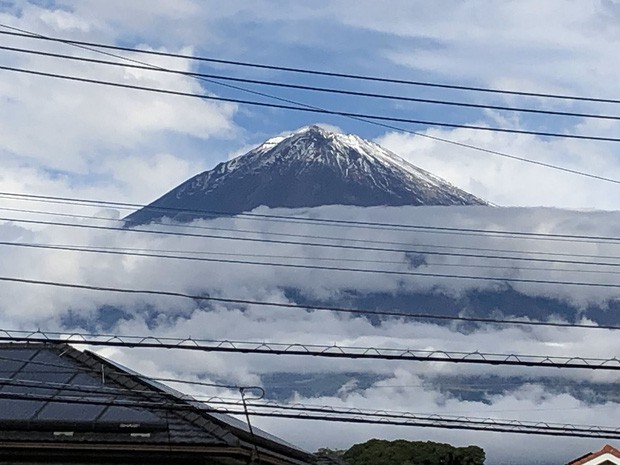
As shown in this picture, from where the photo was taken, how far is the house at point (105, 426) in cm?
1783

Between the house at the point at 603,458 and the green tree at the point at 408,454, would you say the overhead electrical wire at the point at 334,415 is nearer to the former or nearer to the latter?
the house at the point at 603,458

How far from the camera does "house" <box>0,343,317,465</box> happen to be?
58.5ft

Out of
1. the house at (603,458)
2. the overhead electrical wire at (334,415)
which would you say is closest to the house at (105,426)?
the overhead electrical wire at (334,415)

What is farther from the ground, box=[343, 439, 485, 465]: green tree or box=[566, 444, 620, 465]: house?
box=[343, 439, 485, 465]: green tree

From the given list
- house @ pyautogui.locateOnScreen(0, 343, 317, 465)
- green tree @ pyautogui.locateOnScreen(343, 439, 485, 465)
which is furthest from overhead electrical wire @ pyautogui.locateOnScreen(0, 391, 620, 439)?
green tree @ pyautogui.locateOnScreen(343, 439, 485, 465)

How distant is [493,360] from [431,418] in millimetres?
1724

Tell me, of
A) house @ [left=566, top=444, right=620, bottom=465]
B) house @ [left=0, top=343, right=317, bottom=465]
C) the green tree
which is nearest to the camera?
house @ [left=0, top=343, right=317, bottom=465]

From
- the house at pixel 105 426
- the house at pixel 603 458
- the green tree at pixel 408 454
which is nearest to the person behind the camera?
the house at pixel 105 426

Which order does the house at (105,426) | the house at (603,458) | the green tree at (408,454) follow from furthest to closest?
the green tree at (408,454) < the house at (603,458) < the house at (105,426)

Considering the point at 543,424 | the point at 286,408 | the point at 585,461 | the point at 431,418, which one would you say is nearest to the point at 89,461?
the point at 286,408

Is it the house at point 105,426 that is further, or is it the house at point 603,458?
the house at point 603,458

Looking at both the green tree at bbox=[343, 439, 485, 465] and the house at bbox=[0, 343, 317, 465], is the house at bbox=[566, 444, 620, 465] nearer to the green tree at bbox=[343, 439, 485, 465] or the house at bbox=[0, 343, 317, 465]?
the green tree at bbox=[343, 439, 485, 465]

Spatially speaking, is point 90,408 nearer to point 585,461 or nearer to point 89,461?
point 89,461

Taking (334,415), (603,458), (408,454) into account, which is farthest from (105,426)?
(408,454)
